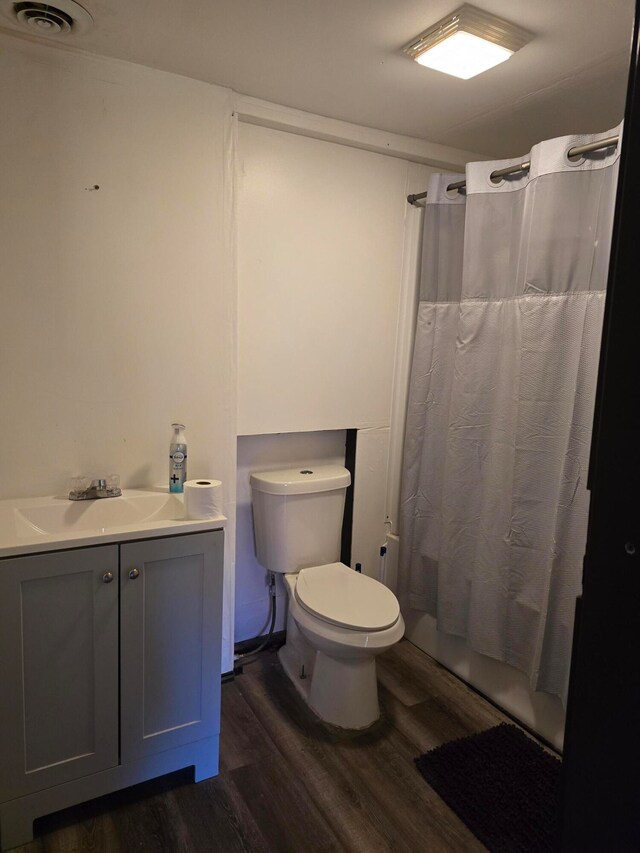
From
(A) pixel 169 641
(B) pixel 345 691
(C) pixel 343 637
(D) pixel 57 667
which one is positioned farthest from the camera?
(B) pixel 345 691

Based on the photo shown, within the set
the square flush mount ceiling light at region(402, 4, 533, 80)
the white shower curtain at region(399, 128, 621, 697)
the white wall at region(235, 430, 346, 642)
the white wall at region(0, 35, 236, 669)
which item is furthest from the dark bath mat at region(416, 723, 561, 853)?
the square flush mount ceiling light at region(402, 4, 533, 80)

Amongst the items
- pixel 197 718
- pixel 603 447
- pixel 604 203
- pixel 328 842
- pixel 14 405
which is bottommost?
pixel 328 842

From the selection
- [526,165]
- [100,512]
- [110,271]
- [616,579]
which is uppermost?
[526,165]

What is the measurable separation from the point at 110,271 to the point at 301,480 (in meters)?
1.04

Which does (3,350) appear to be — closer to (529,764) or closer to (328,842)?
(328,842)

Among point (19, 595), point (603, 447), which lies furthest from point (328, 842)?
point (603, 447)

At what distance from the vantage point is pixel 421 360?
2492 millimetres

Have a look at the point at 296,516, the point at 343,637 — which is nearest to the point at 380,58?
the point at 296,516

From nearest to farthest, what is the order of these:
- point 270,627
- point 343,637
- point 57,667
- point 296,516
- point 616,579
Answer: point 616,579 < point 57,667 < point 343,637 < point 296,516 < point 270,627

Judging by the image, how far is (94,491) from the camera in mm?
1819

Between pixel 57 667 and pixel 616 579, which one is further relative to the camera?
pixel 57 667

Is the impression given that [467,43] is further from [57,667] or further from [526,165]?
[57,667]

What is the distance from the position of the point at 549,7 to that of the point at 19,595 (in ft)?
6.60

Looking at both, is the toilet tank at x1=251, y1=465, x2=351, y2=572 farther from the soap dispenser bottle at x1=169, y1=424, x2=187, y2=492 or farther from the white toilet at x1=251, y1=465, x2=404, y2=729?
the soap dispenser bottle at x1=169, y1=424, x2=187, y2=492
